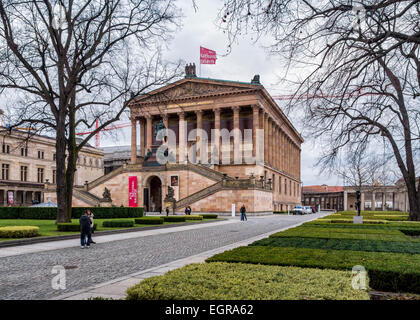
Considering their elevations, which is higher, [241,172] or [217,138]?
[217,138]

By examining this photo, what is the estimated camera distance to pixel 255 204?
2078 inches

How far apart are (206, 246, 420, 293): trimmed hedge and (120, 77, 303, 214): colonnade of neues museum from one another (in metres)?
40.6

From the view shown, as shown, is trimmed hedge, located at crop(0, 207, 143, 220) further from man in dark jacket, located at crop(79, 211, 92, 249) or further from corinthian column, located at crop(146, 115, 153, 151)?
corinthian column, located at crop(146, 115, 153, 151)

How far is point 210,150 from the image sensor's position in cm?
7406

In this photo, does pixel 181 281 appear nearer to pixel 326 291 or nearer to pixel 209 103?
pixel 326 291

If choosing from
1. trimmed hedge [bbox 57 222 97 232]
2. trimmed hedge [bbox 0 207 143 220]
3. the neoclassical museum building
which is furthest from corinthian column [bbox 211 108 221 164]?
trimmed hedge [bbox 57 222 97 232]

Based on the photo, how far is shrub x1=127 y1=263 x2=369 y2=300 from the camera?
605 cm

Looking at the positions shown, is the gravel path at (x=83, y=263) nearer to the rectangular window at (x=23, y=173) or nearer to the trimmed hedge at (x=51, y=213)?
the trimmed hedge at (x=51, y=213)

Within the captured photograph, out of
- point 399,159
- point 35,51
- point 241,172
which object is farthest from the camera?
point 241,172

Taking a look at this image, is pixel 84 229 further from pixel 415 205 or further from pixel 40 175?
pixel 40 175
